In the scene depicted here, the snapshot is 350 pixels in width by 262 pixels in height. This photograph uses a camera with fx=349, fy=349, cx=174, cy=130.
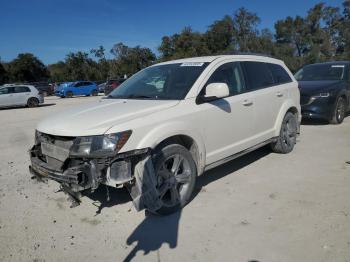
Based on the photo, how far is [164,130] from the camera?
396 cm

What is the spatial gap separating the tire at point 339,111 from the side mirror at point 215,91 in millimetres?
5849

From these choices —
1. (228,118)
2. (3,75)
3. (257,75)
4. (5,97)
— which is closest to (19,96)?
(5,97)

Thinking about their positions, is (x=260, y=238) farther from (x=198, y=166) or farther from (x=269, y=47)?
(x=269, y=47)

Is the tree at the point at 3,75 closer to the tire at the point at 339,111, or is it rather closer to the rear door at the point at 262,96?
the tire at the point at 339,111

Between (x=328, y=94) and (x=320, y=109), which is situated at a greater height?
(x=328, y=94)

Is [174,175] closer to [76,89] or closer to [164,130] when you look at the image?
[164,130]

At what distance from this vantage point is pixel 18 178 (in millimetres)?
5809

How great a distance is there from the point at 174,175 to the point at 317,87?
627cm

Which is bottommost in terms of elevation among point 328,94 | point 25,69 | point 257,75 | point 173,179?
point 173,179

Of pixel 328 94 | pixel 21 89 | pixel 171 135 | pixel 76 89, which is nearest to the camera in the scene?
pixel 171 135

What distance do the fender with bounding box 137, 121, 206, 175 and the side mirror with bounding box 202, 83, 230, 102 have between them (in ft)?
1.61

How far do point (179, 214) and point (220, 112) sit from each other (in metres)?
1.47

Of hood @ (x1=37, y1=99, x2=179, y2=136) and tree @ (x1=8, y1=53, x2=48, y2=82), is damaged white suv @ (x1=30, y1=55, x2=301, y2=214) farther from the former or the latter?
tree @ (x1=8, y1=53, x2=48, y2=82)

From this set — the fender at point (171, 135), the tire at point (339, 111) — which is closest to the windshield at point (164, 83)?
the fender at point (171, 135)
